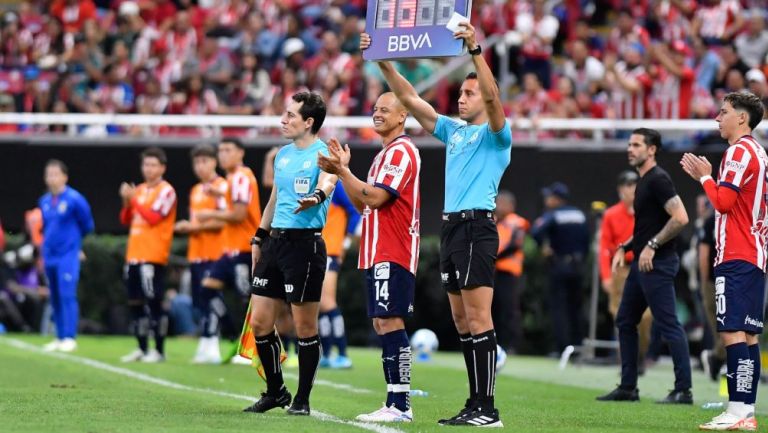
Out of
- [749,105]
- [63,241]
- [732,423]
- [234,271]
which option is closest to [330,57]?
[63,241]

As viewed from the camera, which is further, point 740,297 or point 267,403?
point 267,403

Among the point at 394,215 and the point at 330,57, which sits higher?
the point at 330,57

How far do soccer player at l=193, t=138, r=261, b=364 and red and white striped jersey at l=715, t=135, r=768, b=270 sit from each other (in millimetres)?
6727

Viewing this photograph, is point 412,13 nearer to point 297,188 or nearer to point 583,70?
point 297,188

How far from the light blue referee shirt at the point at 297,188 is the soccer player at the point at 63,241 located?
27.7ft

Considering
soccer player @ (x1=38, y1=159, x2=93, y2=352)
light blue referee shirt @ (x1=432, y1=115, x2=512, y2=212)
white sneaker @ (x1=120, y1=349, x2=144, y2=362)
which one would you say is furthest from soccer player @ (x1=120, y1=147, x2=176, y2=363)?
light blue referee shirt @ (x1=432, y1=115, x2=512, y2=212)

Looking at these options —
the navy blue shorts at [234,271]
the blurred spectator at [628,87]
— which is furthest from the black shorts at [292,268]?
the blurred spectator at [628,87]

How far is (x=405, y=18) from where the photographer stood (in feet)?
30.4

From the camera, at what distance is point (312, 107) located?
10.1 m

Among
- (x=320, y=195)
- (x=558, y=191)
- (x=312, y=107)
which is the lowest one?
(x=320, y=195)

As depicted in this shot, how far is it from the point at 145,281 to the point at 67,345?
2143mm

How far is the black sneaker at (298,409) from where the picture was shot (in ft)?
32.2

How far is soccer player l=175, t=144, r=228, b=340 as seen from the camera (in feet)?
52.3

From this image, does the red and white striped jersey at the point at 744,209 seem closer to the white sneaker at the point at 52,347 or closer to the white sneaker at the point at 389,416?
the white sneaker at the point at 389,416
